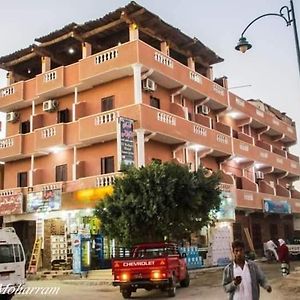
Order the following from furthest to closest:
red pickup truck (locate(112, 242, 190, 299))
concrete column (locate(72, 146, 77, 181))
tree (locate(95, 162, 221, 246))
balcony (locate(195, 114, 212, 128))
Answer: balcony (locate(195, 114, 212, 128)), concrete column (locate(72, 146, 77, 181)), tree (locate(95, 162, 221, 246)), red pickup truck (locate(112, 242, 190, 299))

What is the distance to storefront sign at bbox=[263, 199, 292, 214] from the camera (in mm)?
33906

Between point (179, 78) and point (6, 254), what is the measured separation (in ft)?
50.6

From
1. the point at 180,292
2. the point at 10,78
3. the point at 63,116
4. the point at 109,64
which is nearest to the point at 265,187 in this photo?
the point at 63,116

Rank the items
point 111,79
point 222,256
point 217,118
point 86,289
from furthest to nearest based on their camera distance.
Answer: point 217,118, point 222,256, point 111,79, point 86,289

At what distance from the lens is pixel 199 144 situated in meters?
27.6

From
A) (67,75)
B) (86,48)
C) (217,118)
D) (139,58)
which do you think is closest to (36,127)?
(67,75)

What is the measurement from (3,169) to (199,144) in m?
13.2

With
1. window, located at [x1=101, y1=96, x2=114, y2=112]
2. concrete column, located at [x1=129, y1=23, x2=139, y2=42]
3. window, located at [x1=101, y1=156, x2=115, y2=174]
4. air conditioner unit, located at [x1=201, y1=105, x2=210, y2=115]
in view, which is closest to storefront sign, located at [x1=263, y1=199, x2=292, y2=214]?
air conditioner unit, located at [x1=201, y1=105, x2=210, y2=115]

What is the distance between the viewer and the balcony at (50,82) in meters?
27.4

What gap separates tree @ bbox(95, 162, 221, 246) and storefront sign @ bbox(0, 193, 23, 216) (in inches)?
354

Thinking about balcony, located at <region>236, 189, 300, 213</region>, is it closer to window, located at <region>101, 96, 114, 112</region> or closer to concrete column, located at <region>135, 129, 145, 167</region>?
concrete column, located at <region>135, 129, 145, 167</region>

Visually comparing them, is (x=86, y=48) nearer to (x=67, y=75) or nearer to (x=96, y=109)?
(x=67, y=75)

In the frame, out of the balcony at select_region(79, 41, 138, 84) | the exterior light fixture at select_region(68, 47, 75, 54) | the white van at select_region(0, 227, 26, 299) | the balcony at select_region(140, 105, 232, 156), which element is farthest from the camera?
the exterior light fixture at select_region(68, 47, 75, 54)

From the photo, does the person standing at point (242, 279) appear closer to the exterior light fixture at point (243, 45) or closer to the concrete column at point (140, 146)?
the exterior light fixture at point (243, 45)
